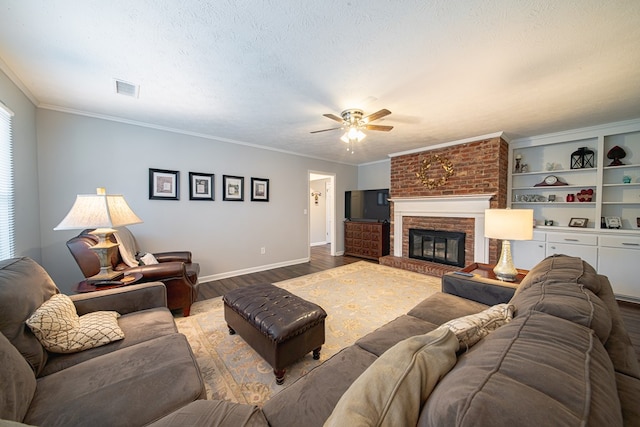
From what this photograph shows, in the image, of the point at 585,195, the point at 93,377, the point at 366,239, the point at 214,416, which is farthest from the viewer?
the point at 366,239

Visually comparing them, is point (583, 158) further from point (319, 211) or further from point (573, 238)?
point (319, 211)

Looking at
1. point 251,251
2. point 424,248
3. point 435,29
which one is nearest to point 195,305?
point 251,251

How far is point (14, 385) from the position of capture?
823 millimetres

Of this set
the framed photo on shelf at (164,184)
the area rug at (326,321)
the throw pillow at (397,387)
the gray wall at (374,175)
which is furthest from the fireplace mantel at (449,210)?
the framed photo on shelf at (164,184)

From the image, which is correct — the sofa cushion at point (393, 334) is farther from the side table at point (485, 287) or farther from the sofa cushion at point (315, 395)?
the side table at point (485, 287)

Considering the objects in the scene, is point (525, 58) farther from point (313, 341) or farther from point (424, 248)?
point (424, 248)

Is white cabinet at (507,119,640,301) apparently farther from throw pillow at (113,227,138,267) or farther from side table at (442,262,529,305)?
throw pillow at (113,227,138,267)

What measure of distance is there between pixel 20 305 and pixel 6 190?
1.69 m

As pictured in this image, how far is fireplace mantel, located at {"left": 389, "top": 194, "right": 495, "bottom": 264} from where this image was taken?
3.72 metres

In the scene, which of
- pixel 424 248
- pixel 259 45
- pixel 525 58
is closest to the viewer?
pixel 259 45

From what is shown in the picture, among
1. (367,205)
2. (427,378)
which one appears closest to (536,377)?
(427,378)

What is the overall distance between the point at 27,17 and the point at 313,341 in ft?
9.15

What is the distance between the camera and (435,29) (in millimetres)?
1456

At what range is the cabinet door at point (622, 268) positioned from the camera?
9.32 ft
